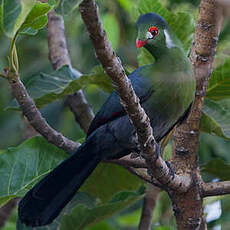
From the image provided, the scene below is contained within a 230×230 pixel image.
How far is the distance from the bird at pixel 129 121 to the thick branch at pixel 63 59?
389 mm

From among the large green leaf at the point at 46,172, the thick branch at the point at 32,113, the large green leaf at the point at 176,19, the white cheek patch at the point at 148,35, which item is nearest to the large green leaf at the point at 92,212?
the large green leaf at the point at 46,172

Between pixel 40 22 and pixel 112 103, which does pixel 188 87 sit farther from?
pixel 40 22

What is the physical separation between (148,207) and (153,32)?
1.07 m

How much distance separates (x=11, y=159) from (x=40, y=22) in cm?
96

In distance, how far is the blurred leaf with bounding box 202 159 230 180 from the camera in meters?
2.72

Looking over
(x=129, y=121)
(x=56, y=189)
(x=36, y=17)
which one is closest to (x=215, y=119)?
(x=129, y=121)

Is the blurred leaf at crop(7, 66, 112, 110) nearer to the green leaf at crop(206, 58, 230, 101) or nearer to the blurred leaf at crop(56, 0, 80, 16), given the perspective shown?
the green leaf at crop(206, 58, 230, 101)

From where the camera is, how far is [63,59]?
345cm

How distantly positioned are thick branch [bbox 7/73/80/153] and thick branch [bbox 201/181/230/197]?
0.79 m

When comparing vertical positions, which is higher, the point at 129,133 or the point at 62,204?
the point at 129,133

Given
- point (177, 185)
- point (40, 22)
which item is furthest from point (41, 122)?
point (177, 185)

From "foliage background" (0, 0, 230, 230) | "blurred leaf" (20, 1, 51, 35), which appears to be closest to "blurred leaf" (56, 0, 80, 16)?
"foliage background" (0, 0, 230, 230)

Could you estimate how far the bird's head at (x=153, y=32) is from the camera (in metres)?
2.80

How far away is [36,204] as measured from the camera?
2.57 m
